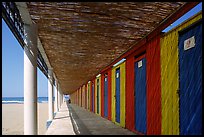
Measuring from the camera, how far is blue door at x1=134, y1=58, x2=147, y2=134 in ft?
24.7

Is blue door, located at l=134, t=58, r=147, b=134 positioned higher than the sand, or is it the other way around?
blue door, located at l=134, t=58, r=147, b=134

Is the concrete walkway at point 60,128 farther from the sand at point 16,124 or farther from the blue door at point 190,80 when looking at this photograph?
the blue door at point 190,80

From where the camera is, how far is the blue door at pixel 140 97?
7.52 m

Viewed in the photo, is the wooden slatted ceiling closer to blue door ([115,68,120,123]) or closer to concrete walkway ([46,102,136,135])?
blue door ([115,68,120,123])

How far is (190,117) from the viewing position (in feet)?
15.9

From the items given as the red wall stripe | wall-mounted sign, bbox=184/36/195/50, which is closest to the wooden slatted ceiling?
the red wall stripe

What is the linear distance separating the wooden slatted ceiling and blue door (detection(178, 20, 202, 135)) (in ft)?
2.25

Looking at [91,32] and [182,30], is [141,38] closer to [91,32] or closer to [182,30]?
[91,32]

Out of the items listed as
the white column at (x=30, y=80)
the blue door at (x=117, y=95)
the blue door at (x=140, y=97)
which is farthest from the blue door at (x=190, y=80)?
the blue door at (x=117, y=95)

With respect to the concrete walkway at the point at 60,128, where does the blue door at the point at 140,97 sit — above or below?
above

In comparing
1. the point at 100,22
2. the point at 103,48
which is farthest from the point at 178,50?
the point at 103,48

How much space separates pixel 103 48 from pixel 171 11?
164 inches

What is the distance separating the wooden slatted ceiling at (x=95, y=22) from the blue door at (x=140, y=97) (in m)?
0.81

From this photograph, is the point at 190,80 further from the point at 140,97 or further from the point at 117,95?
the point at 117,95
